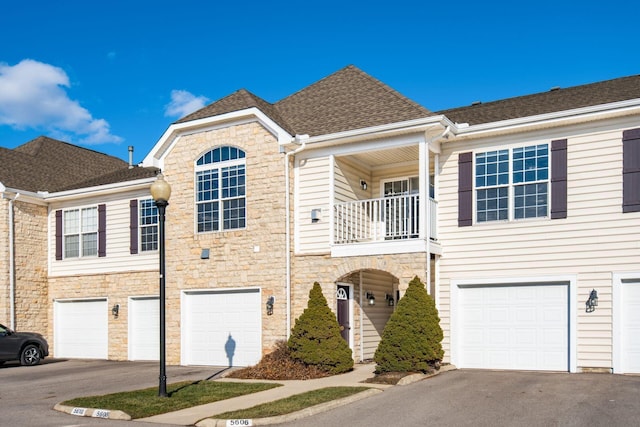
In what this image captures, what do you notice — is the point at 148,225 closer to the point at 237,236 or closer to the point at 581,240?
the point at 237,236

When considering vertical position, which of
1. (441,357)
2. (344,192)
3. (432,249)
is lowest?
(441,357)

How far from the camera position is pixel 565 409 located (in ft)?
34.7

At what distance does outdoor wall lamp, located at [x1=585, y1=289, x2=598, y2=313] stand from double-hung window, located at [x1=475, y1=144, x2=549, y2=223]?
2001 millimetres

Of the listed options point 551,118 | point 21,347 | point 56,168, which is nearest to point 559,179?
point 551,118

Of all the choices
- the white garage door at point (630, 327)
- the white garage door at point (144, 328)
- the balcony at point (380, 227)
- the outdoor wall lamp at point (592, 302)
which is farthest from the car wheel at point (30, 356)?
the white garage door at point (630, 327)

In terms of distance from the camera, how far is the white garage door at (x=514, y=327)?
50.3ft

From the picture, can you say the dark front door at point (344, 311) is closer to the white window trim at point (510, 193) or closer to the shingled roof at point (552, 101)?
the white window trim at point (510, 193)

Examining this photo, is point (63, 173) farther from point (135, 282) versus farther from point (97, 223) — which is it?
point (135, 282)

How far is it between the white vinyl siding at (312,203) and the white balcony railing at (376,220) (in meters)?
0.33

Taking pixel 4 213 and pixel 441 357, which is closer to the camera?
pixel 441 357

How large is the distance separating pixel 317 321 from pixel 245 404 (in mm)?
4480

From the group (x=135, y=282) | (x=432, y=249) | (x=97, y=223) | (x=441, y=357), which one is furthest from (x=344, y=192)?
(x=97, y=223)

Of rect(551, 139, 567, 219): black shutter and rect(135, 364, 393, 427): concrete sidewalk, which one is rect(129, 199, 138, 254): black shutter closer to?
rect(135, 364, 393, 427): concrete sidewalk

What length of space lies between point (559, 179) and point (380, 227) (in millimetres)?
5025
